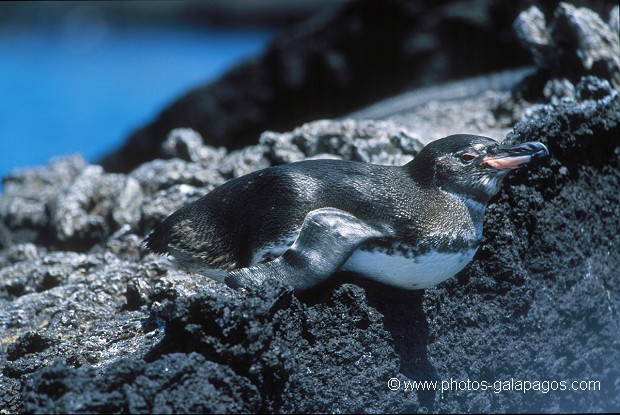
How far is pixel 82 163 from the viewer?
228 inches

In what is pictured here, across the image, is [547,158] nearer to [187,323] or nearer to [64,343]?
[187,323]

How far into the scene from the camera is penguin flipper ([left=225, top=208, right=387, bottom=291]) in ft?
7.97

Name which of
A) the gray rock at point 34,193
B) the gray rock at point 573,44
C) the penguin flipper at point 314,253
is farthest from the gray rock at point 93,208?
the gray rock at point 573,44

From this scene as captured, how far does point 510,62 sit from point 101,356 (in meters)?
4.87

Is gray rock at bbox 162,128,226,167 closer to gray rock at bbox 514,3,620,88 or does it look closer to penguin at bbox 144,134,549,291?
penguin at bbox 144,134,549,291

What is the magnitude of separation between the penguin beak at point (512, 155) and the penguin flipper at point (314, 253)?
0.50 metres

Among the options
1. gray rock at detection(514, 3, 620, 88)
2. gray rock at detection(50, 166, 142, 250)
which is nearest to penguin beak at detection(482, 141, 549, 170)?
gray rock at detection(514, 3, 620, 88)

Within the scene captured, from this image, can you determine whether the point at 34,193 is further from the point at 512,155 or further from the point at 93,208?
the point at 512,155

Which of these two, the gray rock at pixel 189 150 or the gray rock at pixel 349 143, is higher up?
the gray rock at pixel 189 150

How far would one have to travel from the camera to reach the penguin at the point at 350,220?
8.09 ft

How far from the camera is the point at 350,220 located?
2.49m
